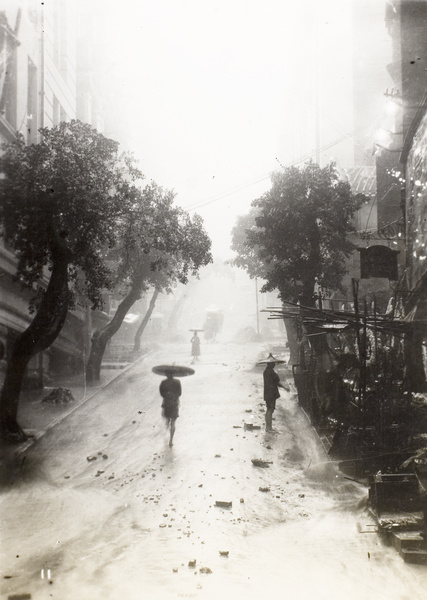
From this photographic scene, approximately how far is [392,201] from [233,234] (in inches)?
618

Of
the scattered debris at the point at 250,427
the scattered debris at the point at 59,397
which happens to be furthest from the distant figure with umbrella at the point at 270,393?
the scattered debris at the point at 59,397

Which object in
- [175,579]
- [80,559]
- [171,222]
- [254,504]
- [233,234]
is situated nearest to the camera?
[175,579]

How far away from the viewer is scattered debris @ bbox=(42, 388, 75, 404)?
1733 cm

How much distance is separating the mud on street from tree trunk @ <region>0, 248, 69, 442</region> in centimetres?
91

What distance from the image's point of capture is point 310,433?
546 inches

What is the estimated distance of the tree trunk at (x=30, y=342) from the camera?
11883 millimetres

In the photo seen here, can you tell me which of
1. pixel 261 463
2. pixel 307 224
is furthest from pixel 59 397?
pixel 307 224

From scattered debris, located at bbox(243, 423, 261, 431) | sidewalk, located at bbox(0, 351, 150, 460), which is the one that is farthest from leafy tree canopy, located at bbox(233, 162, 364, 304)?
sidewalk, located at bbox(0, 351, 150, 460)

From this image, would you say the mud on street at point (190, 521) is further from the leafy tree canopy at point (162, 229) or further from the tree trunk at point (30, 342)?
the leafy tree canopy at point (162, 229)

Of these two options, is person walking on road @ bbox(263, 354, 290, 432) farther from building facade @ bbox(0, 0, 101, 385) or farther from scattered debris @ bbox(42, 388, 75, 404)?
building facade @ bbox(0, 0, 101, 385)

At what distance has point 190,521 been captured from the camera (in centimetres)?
769

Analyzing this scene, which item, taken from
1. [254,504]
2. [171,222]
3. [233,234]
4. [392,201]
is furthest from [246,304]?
[254,504]

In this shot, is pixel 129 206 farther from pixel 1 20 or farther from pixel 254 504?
pixel 254 504

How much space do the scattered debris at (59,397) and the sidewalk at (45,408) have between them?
0.14m
